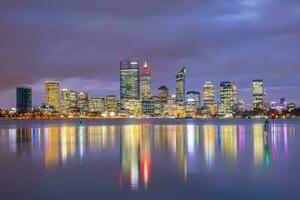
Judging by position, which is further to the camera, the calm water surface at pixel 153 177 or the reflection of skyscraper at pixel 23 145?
the reflection of skyscraper at pixel 23 145

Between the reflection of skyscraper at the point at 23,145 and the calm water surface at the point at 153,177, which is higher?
the calm water surface at the point at 153,177

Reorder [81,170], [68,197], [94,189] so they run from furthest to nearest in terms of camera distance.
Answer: [81,170]
[94,189]
[68,197]

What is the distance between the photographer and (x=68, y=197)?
743 inches

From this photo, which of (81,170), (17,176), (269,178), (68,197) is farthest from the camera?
(81,170)

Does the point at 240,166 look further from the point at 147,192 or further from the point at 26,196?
the point at 26,196

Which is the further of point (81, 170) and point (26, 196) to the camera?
point (81, 170)

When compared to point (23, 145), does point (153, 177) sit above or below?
above

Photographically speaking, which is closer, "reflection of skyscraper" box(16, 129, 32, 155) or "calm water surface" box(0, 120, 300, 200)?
"calm water surface" box(0, 120, 300, 200)

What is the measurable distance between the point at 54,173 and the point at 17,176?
2205 millimetres

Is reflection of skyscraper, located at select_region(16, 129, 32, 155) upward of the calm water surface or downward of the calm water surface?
downward

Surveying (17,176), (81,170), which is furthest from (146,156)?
(17,176)

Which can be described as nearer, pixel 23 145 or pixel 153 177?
pixel 153 177

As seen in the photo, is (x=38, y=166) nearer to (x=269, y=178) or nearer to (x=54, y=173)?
(x=54, y=173)

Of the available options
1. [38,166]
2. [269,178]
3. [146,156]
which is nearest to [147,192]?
[269,178]
